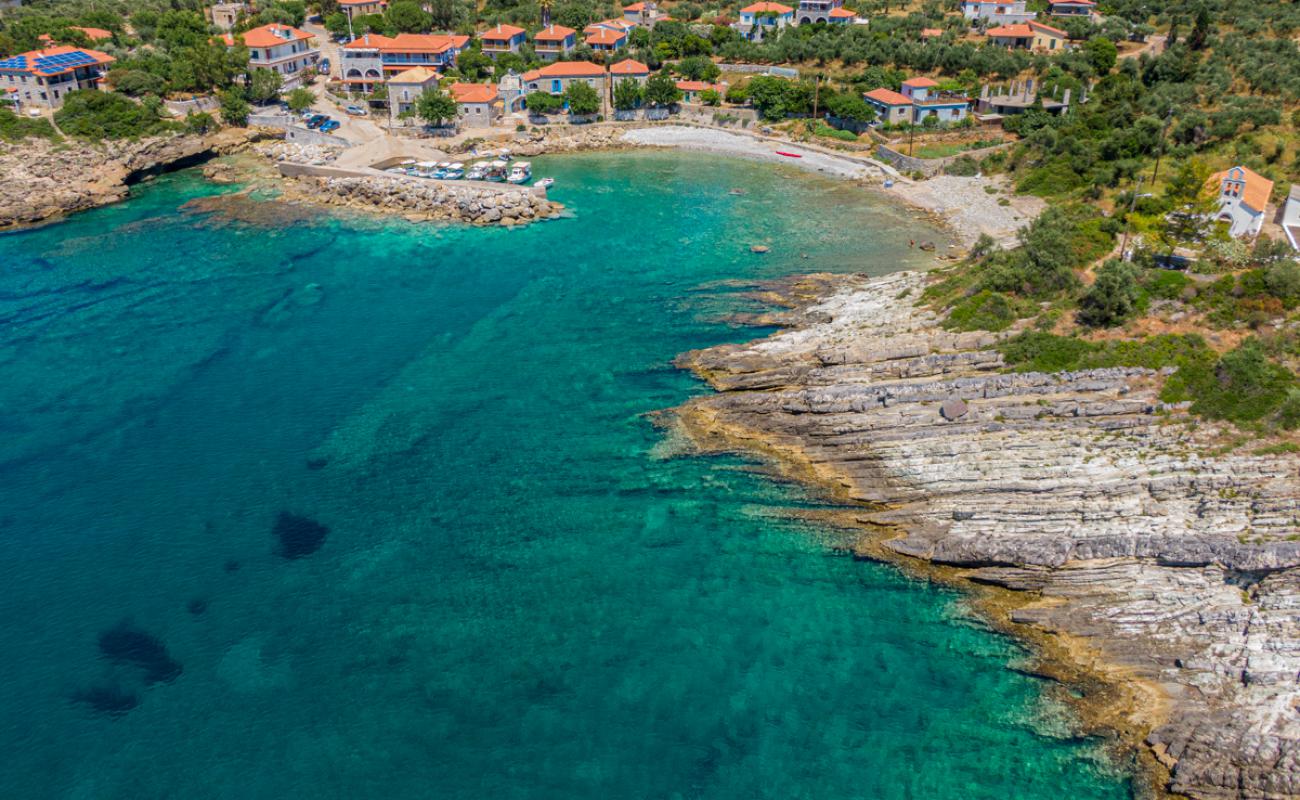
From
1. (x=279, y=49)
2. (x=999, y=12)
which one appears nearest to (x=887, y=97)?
(x=999, y=12)

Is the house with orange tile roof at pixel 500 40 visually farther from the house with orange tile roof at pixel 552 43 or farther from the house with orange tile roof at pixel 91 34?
the house with orange tile roof at pixel 91 34

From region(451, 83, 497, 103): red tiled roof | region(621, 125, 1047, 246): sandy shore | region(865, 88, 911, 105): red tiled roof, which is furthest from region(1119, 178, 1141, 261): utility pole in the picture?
region(451, 83, 497, 103): red tiled roof

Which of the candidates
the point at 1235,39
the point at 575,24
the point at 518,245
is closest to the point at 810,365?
the point at 518,245

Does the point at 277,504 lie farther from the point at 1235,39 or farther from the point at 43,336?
the point at 1235,39

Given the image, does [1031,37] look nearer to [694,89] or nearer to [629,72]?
[694,89]

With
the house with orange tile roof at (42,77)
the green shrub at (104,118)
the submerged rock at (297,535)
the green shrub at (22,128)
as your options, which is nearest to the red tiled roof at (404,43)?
the green shrub at (104,118)
